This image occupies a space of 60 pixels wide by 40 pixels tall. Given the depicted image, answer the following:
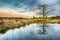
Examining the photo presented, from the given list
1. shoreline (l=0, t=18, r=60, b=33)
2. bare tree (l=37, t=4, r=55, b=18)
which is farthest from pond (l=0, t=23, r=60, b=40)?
bare tree (l=37, t=4, r=55, b=18)

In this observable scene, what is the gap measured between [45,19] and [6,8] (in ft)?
2.89

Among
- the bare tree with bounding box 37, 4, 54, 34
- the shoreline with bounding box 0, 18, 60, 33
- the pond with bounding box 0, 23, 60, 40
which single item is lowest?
the pond with bounding box 0, 23, 60, 40

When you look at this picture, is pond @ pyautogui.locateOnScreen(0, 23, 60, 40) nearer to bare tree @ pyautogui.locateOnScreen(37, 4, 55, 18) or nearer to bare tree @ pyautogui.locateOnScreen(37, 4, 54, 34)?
bare tree @ pyautogui.locateOnScreen(37, 4, 54, 34)

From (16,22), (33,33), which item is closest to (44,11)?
(33,33)

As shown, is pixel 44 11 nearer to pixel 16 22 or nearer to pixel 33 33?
pixel 33 33

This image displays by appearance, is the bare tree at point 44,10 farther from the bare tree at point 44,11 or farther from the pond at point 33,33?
the pond at point 33,33

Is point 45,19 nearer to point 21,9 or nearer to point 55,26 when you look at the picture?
point 55,26

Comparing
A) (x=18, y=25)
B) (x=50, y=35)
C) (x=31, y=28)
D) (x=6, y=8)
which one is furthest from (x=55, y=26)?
(x=6, y=8)

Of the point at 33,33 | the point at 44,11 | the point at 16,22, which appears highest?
the point at 44,11

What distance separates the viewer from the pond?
407 centimetres

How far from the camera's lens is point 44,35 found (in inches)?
162

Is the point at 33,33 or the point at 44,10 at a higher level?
the point at 44,10

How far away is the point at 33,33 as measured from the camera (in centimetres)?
412

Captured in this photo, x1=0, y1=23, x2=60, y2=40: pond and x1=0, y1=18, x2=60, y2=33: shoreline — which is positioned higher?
x1=0, y1=18, x2=60, y2=33: shoreline
